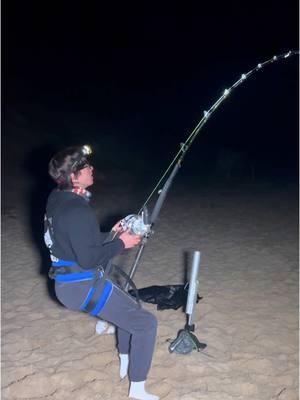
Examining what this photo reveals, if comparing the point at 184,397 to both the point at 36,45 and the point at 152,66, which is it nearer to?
the point at 36,45

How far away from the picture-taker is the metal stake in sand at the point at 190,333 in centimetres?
412

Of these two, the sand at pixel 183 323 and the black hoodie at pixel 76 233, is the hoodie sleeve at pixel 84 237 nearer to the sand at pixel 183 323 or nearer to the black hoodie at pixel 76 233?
the black hoodie at pixel 76 233

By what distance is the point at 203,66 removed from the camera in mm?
39875

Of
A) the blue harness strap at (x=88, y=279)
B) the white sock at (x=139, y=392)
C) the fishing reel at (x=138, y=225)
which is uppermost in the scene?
the fishing reel at (x=138, y=225)

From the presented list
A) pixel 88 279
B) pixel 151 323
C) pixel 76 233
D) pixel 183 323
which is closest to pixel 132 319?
pixel 151 323

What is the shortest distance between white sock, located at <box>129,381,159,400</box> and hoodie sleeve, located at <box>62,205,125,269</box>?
1180 millimetres

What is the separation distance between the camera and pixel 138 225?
3.27m

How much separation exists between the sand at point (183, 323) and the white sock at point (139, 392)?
172mm

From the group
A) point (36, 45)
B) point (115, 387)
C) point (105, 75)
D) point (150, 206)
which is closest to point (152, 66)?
point (105, 75)

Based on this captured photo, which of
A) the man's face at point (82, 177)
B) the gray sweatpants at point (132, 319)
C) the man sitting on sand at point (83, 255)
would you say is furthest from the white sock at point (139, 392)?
the man's face at point (82, 177)

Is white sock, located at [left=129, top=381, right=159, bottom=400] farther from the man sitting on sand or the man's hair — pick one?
the man's hair

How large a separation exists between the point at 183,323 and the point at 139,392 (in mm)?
1565

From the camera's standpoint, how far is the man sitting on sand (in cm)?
287

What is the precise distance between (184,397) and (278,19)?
47.1 metres
